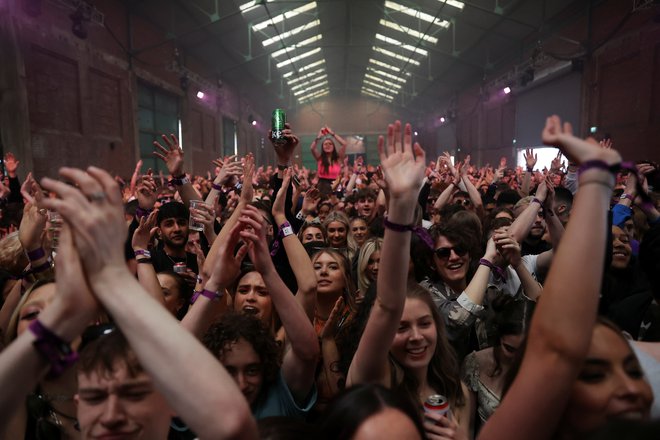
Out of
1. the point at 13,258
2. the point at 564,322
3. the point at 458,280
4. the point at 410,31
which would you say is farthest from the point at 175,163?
the point at 410,31

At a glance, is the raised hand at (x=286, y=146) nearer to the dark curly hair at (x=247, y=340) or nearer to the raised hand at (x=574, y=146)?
the dark curly hair at (x=247, y=340)

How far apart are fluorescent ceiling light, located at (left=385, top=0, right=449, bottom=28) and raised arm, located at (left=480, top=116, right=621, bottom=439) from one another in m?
15.4

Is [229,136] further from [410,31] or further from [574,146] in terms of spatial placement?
[574,146]

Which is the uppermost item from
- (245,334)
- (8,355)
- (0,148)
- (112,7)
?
(112,7)

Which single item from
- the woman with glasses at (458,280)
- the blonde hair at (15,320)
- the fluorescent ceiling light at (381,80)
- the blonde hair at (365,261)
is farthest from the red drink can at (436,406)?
the fluorescent ceiling light at (381,80)

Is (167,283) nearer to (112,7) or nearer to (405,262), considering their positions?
(405,262)

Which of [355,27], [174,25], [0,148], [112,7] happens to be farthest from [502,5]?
[0,148]

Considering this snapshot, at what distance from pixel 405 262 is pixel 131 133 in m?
12.4

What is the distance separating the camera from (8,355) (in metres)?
0.89

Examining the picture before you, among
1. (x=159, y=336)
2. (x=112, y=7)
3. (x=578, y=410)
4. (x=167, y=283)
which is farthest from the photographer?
(x=112, y=7)

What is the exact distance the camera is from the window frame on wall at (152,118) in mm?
12922

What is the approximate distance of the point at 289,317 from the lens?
5.44 ft

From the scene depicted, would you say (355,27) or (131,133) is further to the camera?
(355,27)

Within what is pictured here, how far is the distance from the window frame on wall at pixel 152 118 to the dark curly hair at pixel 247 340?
11424 millimetres
